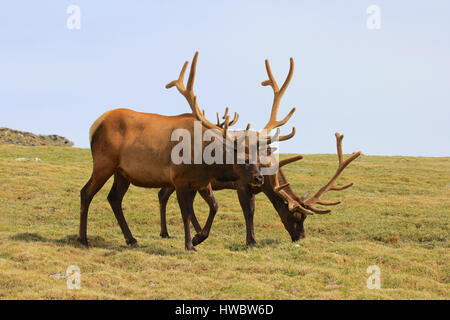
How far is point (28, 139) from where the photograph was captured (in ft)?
175

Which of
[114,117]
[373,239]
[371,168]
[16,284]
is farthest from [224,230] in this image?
[371,168]

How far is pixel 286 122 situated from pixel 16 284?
663 cm

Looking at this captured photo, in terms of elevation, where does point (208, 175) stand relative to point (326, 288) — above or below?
above

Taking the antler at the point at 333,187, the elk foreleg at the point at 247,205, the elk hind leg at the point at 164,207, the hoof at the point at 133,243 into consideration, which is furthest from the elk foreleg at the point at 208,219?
the antler at the point at 333,187

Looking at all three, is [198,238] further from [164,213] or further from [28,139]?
[28,139]

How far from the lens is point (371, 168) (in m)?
30.1

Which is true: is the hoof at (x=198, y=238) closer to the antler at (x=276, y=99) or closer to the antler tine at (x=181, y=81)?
the antler at (x=276, y=99)

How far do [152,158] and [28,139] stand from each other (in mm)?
46476

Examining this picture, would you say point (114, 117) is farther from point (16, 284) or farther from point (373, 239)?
point (373, 239)

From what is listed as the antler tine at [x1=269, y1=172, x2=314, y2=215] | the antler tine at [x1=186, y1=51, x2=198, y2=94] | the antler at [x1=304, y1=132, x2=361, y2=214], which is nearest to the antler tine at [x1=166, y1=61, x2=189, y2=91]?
the antler tine at [x1=186, y1=51, x2=198, y2=94]

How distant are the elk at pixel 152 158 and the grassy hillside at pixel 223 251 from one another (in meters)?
Result: 1.19

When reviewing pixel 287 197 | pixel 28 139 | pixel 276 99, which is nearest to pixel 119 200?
pixel 287 197

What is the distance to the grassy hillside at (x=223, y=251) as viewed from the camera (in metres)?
8.08
